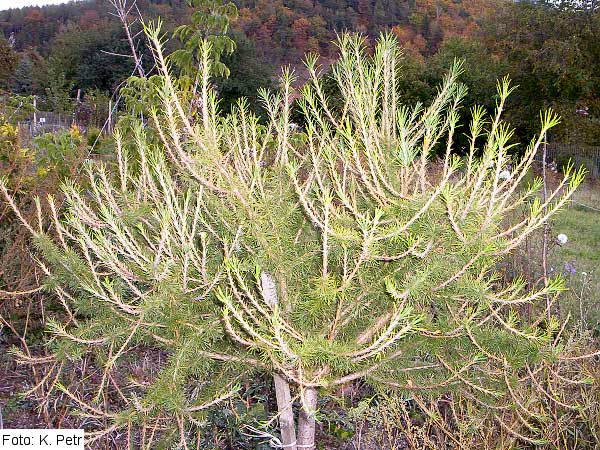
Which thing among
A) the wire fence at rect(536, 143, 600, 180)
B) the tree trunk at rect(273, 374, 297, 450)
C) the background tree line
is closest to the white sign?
the tree trunk at rect(273, 374, 297, 450)

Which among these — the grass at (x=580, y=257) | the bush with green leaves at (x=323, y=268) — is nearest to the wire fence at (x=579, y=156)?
the grass at (x=580, y=257)

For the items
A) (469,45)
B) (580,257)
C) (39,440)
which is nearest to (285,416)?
(39,440)

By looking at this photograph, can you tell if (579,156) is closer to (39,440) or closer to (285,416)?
(285,416)

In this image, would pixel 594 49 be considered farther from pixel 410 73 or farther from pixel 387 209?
pixel 387 209

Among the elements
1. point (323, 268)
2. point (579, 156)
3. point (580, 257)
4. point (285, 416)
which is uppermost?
point (323, 268)

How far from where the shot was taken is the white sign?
6.77ft

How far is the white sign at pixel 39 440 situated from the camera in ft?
6.77

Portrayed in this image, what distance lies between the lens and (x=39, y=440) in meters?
2.16

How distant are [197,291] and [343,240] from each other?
1.93 ft

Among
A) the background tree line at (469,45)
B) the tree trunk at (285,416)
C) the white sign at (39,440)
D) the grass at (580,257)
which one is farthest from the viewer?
the background tree line at (469,45)

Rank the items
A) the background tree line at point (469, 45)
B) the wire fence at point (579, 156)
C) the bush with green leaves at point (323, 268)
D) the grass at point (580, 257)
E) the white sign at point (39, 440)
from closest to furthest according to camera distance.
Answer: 1. the bush with green leaves at point (323, 268)
2. the white sign at point (39, 440)
3. the grass at point (580, 257)
4. the wire fence at point (579, 156)
5. the background tree line at point (469, 45)

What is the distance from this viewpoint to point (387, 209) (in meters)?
1.45

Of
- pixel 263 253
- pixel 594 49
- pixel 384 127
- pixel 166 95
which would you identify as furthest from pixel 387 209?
pixel 594 49

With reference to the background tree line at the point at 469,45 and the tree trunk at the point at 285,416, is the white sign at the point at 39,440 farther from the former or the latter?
the background tree line at the point at 469,45
